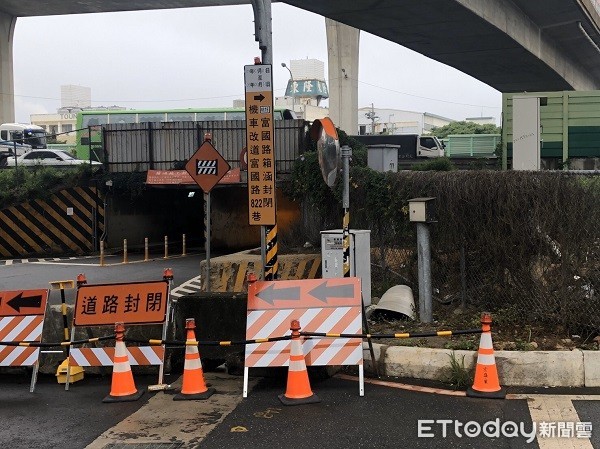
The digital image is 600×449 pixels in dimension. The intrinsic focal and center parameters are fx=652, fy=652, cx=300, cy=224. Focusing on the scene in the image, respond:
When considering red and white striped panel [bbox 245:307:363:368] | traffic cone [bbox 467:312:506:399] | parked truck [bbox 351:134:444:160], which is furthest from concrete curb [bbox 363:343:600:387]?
parked truck [bbox 351:134:444:160]

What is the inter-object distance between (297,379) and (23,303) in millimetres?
3677

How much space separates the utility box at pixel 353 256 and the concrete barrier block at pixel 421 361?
2.35m

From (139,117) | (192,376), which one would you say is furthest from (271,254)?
(139,117)

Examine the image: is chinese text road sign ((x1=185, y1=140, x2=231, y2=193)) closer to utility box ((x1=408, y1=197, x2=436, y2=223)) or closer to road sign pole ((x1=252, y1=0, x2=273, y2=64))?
road sign pole ((x1=252, y1=0, x2=273, y2=64))

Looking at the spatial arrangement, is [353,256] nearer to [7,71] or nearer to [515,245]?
[515,245]

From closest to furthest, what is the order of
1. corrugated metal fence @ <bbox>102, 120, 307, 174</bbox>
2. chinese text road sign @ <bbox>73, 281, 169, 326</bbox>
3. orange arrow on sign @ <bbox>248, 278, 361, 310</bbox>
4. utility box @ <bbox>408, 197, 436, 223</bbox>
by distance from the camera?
orange arrow on sign @ <bbox>248, 278, 361, 310</bbox> < chinese text road sign @ <bbox>73, 281, 169, 326</bbox> < utility box @ <bbox>408, 197, 436, 223</bbox> < corrugated metal fence @ <bbox>102, 120, 307, 174</bbox>

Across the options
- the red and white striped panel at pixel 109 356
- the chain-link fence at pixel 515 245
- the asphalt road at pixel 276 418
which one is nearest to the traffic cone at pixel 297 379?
the asphalt road at pixel 276 418

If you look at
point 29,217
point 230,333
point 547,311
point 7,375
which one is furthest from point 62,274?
point 547,311

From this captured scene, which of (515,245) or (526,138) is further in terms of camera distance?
(526,138)

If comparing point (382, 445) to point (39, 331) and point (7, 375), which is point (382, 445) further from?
point (7, 375)

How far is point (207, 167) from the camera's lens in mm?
10578

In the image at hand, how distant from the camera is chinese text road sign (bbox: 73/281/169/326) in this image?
7.75m

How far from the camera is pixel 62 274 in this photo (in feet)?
59.7

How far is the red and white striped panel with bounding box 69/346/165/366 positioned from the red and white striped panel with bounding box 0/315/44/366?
0.49 m
